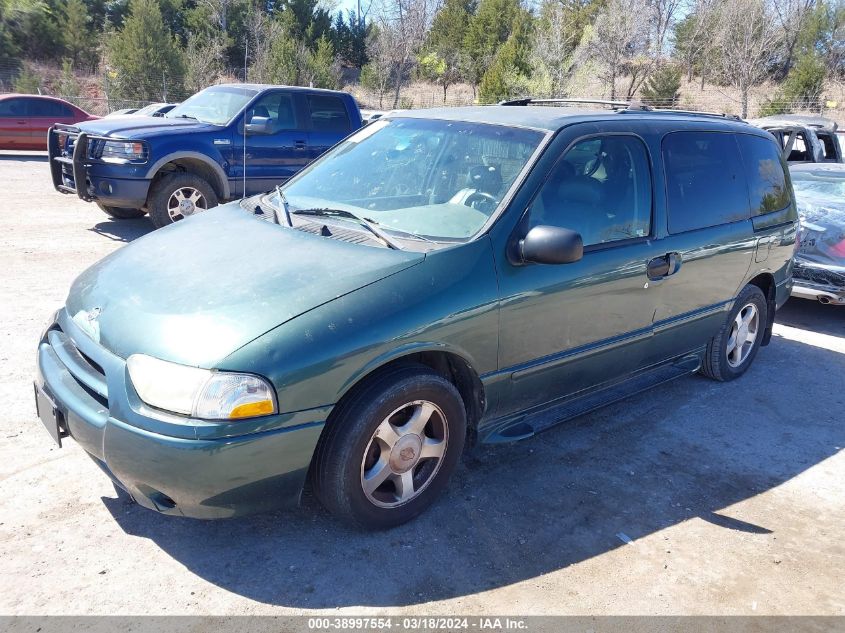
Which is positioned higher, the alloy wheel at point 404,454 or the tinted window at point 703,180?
the tinted window at point 703,180

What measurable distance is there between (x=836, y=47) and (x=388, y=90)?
2530cm

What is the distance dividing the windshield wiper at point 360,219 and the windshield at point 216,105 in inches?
229

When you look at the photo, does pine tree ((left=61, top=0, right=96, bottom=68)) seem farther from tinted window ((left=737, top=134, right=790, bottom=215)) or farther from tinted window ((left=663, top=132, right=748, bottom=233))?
tinted window ((left=663, top=132, right=748, bottom=233))

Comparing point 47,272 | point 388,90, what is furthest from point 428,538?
point 388,90

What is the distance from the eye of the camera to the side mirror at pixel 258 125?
855 centimetres

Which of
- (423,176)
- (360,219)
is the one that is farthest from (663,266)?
(360,219)

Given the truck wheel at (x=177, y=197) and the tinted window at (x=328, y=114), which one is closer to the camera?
the truck wheel at (x=177, y=197)

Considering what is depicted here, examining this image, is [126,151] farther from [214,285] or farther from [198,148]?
[214,285]

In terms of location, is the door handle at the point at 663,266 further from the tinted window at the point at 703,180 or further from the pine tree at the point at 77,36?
the pine tree at the point at 77,36

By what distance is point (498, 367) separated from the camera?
334 centimetres


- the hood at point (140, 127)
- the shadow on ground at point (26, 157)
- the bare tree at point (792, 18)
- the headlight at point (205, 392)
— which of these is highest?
the bare tree at point (792, 18)

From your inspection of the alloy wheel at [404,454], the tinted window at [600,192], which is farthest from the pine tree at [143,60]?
the alloy wheel at [404,454]

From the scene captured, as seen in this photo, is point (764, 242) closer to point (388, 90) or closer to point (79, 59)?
point (388, 90)

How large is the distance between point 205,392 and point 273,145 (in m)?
7.23
